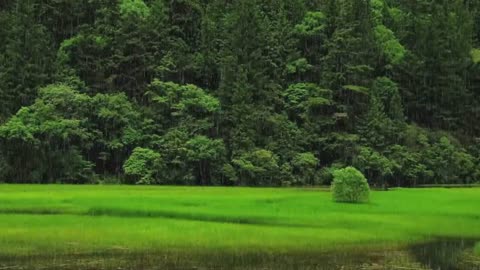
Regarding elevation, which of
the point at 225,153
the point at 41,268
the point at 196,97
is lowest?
the point at 41,268

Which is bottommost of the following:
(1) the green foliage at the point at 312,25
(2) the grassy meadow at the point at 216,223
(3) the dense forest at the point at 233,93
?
(2) the grassy meadow at the point at 216,223

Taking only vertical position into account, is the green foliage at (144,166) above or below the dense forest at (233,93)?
below

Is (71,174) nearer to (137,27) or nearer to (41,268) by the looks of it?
(137,27)

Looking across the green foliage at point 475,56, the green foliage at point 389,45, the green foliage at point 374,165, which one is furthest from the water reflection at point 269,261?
the green foliage at point 475,56

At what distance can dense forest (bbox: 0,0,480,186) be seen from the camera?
224 feet

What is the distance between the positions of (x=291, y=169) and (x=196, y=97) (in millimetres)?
12910

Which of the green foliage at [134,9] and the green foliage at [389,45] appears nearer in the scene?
the green foliage at [134,9]

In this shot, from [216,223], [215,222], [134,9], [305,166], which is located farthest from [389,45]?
[216,223]

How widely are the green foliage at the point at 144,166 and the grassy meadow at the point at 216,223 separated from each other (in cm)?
2027

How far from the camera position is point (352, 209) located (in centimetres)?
4075

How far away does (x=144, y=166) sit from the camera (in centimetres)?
6756

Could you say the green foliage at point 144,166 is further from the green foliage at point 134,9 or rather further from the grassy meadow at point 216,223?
the grassy meadow at point 216,223

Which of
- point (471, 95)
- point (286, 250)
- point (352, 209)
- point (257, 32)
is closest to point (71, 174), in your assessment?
point (257, 32)

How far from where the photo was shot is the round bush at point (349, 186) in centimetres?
4325
